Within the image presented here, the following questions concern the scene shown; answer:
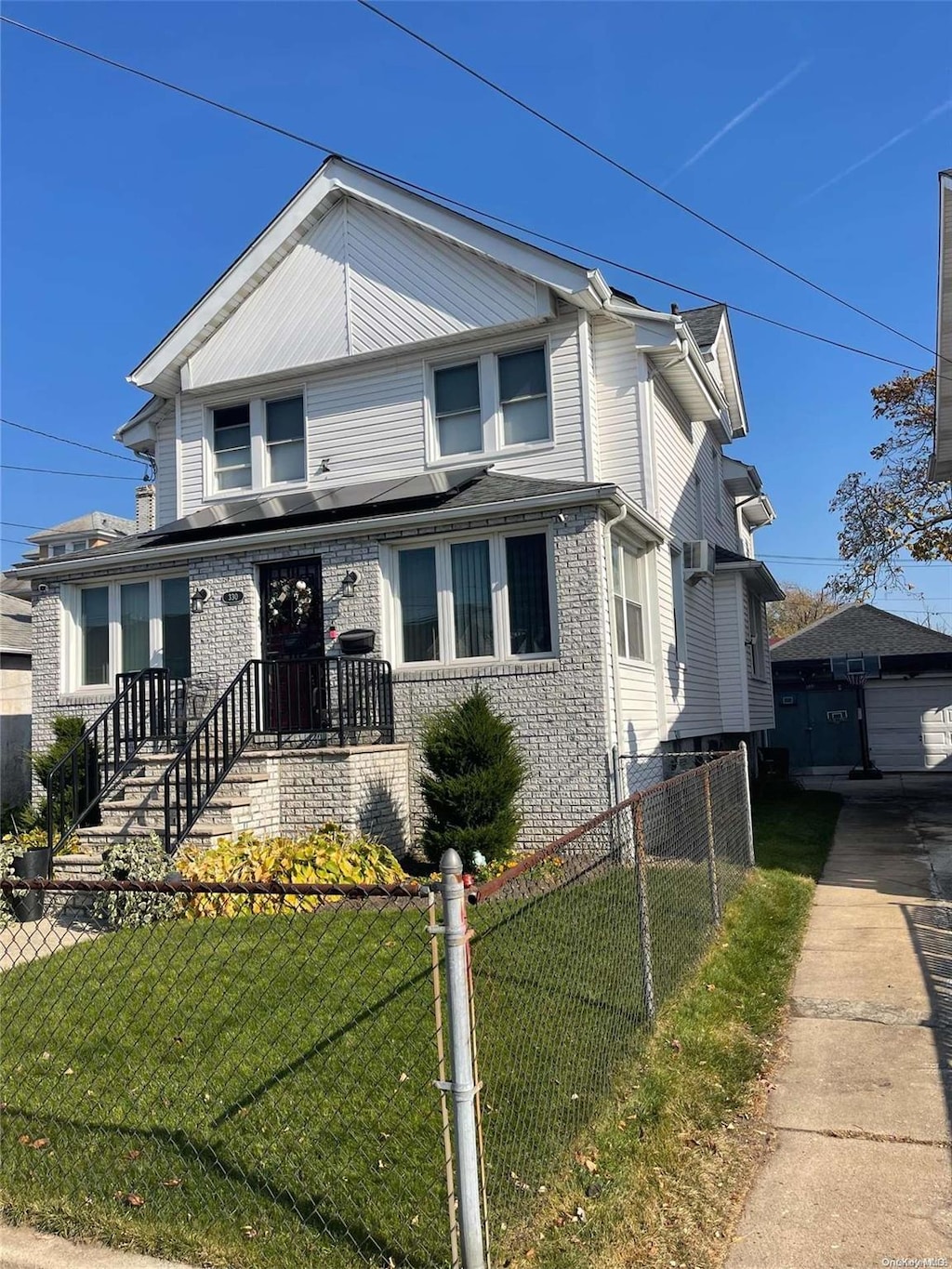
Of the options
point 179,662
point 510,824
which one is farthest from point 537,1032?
point 179,662

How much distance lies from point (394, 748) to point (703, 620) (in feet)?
22.4

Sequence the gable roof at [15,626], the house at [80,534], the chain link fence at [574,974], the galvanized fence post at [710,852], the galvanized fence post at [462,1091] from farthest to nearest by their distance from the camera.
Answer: the house at [80,534], the gable roof at [15,626], the galvanized fence post at [710,852], the chain link fence at [574,974], the galvanized fence post at [462,1091]

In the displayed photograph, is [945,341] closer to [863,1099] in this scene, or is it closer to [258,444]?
[258,444]

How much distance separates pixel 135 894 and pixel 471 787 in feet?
10.4

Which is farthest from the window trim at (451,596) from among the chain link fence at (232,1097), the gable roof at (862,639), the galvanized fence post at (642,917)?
the gable roof at (862,639)

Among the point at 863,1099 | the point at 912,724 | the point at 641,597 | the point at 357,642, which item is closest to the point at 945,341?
the point at 641,597

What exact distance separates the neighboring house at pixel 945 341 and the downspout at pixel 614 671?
447 centimetres

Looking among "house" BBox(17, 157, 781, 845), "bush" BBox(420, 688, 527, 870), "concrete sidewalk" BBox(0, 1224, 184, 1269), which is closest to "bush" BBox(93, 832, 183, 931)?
"house" BBox(17, 157, 781, 845)

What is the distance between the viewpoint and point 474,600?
37.5ft

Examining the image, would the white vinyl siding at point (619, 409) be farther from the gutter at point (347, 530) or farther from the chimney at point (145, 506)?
the chimney at point (145, 506)

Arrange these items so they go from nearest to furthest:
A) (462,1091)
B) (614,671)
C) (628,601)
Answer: (462,1091)
(614,671)
(628,601)

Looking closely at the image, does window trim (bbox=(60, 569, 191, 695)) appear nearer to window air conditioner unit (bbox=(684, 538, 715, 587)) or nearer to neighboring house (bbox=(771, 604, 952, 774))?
window air conditioner unit (bbox=(684, 538, 715, 587))

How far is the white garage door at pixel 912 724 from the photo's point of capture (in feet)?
82.6

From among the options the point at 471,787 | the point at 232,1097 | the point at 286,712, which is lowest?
the point at 232,1097
